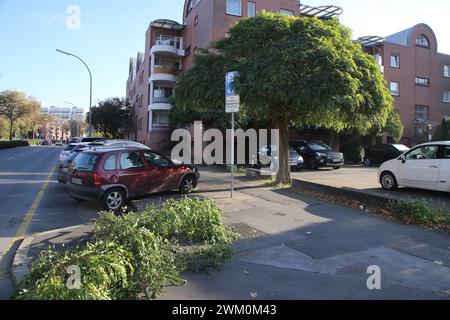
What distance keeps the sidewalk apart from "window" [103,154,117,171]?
96.7 inches

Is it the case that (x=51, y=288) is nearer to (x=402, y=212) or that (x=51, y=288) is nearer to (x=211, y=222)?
(x=211, y=222)

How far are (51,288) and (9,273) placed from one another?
2103 millimetres

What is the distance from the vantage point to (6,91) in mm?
69312

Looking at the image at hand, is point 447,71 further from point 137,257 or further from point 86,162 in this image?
point 137,257

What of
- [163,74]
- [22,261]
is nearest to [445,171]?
[22,261]

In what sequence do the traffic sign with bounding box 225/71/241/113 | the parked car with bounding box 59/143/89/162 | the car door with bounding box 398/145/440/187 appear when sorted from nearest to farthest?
1. the traffic sign with bounding box 225/71/241/113
2. the car door with bounding box 398/145/440/187
3. the parked car with bounding box 59/143/89/162

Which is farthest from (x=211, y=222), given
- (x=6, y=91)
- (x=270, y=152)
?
(x=6, y=91)

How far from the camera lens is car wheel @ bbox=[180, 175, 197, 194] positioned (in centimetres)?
1164

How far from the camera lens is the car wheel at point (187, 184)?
11641 millimetres

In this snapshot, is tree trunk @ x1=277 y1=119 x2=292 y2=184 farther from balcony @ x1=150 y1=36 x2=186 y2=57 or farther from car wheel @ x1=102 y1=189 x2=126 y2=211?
balcony @ x1=150 y1=36 x2=186 y2=57

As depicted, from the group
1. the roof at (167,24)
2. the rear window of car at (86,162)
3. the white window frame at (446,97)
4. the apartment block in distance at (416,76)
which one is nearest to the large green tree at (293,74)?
the rear window of car at (86,162)

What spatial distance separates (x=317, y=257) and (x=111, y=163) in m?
5.98

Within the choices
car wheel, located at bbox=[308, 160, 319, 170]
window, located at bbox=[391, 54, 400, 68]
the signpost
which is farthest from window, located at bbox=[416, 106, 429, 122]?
the signpost

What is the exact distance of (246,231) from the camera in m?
7.09
